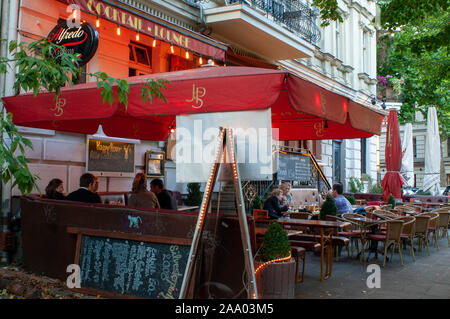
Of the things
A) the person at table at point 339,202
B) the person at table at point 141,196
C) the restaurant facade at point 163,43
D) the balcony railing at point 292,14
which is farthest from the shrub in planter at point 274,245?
the balcony railing at point 292,14

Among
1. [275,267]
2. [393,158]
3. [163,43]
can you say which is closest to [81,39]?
[163,43]

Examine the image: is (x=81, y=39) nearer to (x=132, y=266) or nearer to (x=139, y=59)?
(x=132, y=266)

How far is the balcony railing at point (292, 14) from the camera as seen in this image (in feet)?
44.9

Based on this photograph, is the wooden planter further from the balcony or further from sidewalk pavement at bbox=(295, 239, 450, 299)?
the balcony

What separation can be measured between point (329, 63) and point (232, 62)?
26.4ft

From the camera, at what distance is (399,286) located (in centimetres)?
629

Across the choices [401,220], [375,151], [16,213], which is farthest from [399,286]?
[375,151]

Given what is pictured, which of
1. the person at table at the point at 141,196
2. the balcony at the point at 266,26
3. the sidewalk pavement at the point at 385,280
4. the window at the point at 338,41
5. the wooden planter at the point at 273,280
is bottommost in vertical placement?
the sidewalk pavement at the point at 385,280

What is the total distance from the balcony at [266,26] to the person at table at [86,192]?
6782 mm

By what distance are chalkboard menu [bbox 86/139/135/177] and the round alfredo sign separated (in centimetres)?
256

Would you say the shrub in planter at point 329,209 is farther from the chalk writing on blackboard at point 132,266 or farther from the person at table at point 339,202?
the chalk writing on blackboard at point 132,266

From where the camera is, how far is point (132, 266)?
521 cm

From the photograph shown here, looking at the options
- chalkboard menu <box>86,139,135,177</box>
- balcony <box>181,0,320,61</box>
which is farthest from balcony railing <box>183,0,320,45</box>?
chalkboard menu <box>86,139,135,177</box>

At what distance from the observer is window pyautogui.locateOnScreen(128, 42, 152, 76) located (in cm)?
1089
